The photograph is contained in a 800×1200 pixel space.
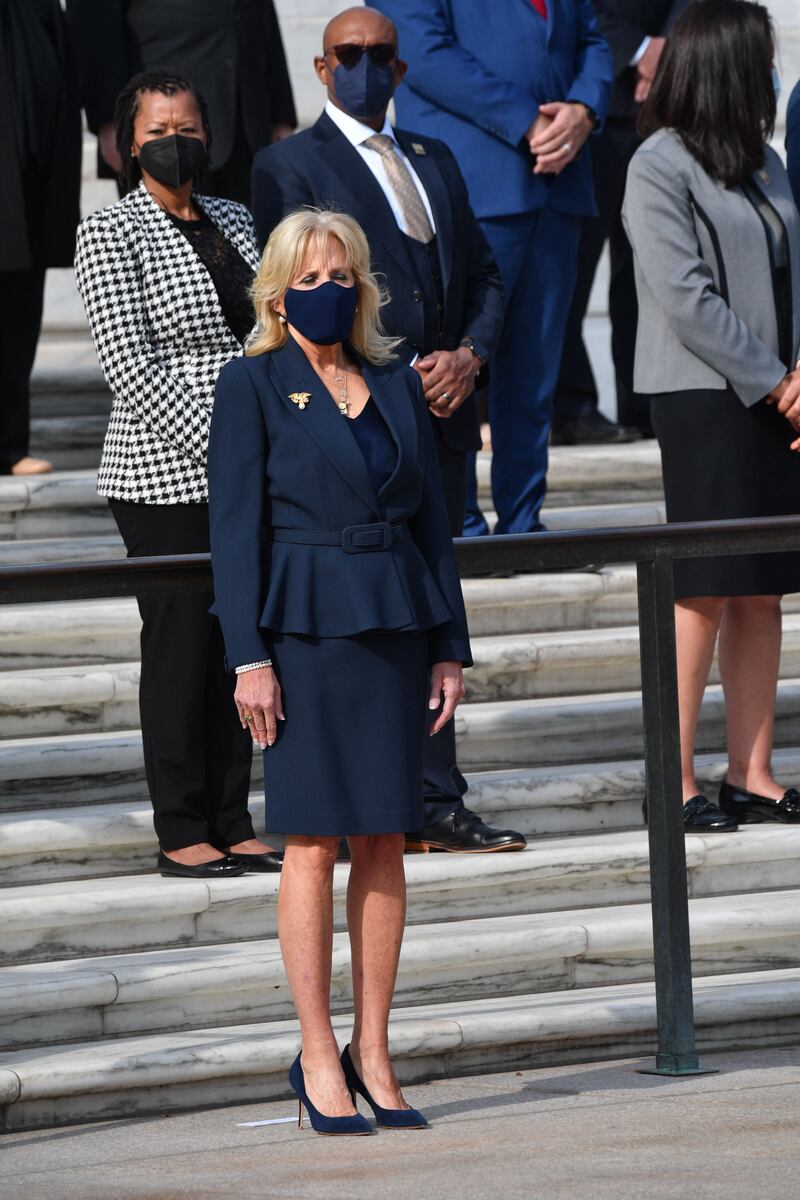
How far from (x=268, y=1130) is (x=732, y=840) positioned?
1.53 metres

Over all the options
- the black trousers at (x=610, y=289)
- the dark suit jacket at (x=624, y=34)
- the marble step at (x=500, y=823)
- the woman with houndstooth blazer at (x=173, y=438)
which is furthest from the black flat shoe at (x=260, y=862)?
the dark suit jacket at (x=624, y=34)

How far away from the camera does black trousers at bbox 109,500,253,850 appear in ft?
15.4

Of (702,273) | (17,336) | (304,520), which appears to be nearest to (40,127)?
(17,336)

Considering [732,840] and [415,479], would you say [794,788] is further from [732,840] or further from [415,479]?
[415,479]

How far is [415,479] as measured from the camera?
149 inches

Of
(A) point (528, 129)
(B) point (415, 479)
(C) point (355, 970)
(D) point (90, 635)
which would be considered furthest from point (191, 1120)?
(A) point (528, 129)

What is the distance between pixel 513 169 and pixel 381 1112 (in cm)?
306

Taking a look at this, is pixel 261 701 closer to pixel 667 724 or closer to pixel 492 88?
pixel 667 724

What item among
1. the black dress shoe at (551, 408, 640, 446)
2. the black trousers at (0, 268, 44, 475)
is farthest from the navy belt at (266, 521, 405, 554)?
the black dress shoe at (551, 408, 640, 446)

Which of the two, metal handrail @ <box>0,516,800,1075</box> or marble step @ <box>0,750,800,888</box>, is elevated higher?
metal handrail @ <box>0,516,800,1075</box>

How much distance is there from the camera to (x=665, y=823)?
415cm

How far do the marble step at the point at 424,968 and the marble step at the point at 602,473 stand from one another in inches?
81.6

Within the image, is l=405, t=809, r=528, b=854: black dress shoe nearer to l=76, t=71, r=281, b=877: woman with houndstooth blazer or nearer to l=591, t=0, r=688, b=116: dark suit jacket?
l=76, t=71, r=281, b=877: woman with houndstooth blazer

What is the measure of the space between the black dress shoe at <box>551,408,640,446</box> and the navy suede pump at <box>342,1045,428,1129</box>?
3.72 m
